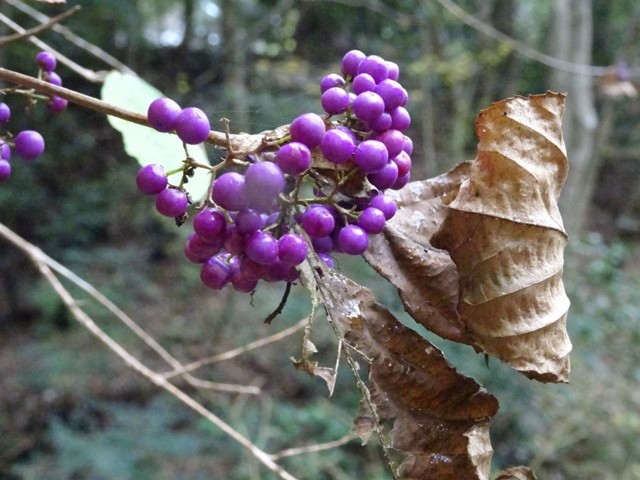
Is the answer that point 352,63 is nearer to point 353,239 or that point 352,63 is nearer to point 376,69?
point 376,69

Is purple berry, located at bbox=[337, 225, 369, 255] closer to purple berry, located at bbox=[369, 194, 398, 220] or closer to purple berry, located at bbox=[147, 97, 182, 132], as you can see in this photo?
purple berry, located at bbox=[369, 194, 398, 220]

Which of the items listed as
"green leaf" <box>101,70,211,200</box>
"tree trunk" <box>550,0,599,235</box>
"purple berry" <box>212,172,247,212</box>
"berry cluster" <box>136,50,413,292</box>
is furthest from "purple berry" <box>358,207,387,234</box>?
"tree trunk" <box>550,0,599,235</box>

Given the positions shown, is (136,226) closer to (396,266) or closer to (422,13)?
(422,13)

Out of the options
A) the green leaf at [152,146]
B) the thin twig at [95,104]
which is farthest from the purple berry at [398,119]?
the green leaf at [152,146]

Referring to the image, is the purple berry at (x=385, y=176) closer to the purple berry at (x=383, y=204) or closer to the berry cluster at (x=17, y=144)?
the purple berry at (x=383, y=204)

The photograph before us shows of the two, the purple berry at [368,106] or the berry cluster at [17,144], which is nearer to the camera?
the purple berry at [368,106]
